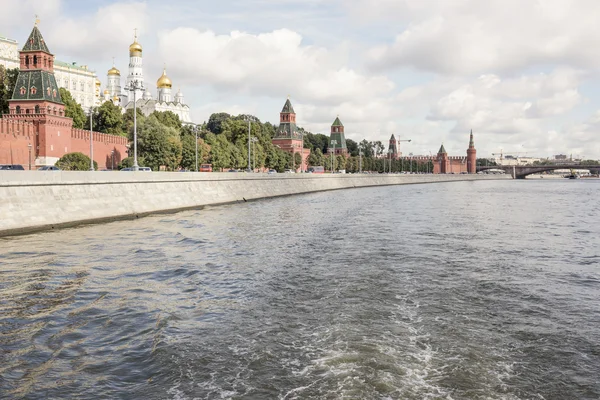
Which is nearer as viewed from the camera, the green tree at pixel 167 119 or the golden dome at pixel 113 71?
the green tree at pixel 167 119

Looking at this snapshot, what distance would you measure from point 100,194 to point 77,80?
4371 inches

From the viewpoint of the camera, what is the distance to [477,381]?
7297 mm

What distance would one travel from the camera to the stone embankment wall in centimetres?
2206

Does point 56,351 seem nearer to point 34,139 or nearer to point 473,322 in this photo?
point 473,322

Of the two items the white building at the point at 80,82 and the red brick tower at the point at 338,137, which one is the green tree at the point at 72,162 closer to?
the white building at the point at 80,82

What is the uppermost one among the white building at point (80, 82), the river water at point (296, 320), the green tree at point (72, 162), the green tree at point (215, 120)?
the white building at point (80, 82)

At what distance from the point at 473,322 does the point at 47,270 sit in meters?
11.0

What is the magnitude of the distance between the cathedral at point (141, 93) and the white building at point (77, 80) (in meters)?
Result: 3.29

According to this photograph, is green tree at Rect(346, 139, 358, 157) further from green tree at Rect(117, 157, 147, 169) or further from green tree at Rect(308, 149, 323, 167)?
green tree at Rect(117, 157, 147, 169)

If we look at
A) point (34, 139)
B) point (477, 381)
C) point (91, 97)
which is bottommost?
point (477, 381)

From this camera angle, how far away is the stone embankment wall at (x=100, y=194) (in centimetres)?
2206

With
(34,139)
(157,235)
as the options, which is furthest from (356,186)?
(157,235)

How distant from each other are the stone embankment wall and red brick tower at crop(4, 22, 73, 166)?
21685 millimetres

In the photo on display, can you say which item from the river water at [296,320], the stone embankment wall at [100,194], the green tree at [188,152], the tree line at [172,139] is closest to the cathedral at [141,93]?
the tree line at [172,139]
